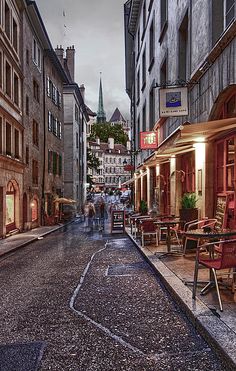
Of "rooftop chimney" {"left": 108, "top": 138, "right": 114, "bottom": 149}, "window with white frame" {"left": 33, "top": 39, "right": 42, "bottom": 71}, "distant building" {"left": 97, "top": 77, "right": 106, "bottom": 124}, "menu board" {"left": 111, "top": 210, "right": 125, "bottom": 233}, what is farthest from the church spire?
"menu board" {"left": 111, "top": 210, "right": 125, "bottom": 233}

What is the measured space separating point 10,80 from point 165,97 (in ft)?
38.1

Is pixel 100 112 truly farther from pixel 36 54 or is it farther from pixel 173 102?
pixel 173 102

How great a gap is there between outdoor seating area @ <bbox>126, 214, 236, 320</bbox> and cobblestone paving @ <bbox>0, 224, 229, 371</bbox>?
499 millimetres

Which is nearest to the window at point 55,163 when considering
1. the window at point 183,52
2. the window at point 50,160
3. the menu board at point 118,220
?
the window at point 50,160

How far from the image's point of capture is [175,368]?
378cm

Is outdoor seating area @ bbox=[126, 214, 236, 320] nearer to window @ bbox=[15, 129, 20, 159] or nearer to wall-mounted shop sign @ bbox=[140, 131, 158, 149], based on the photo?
wall-mounted shop sign @ bbox=[140, 131, 158, 149]

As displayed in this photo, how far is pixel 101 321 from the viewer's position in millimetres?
5242

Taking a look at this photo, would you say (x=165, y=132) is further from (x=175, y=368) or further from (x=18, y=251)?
(x=175, y=368)

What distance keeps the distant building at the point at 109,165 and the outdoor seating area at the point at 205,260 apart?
99.9 metres

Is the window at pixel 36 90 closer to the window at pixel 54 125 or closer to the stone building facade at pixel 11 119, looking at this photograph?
the stone building facade at pixel 11 119

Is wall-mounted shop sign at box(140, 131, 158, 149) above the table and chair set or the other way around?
above

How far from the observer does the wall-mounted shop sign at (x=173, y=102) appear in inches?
446

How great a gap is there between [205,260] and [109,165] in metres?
114

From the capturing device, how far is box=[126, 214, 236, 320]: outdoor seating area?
5.21 m
